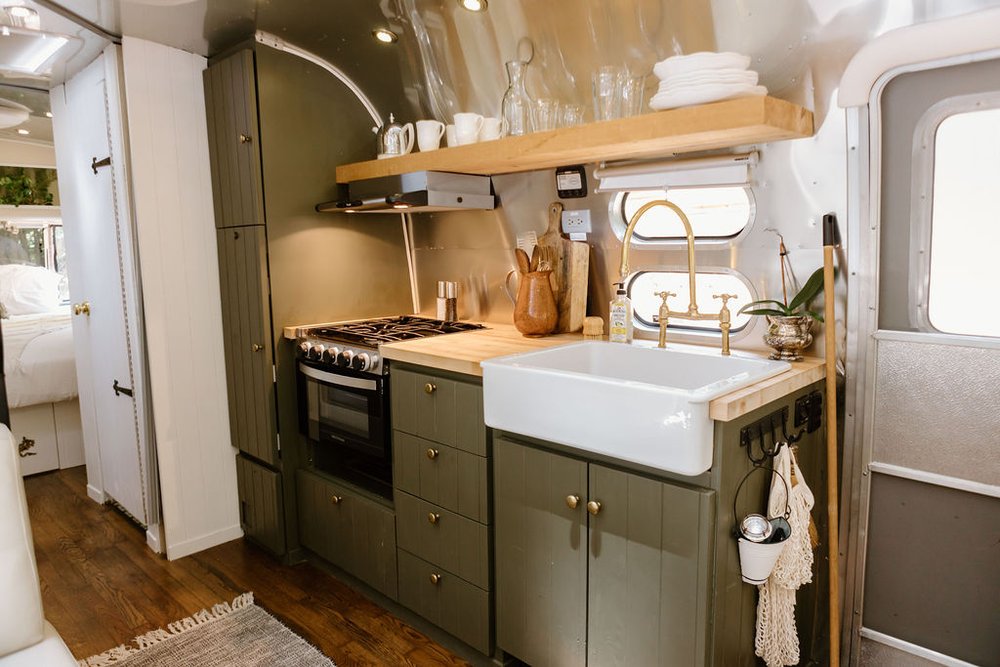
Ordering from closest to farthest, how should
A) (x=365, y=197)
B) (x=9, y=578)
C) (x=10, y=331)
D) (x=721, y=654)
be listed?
(x=9, y=578) < (x=721, y=654) < (x=365, y=197) < (x=10, y=331)

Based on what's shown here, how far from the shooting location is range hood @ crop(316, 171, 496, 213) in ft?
8.07

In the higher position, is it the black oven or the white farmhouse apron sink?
the white farmhouse apron sink

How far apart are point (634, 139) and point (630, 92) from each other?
0.34 m

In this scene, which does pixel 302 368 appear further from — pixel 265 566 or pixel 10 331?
pixel 10 331

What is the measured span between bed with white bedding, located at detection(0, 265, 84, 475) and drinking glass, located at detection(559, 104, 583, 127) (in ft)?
11.3

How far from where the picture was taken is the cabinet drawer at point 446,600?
211 cm

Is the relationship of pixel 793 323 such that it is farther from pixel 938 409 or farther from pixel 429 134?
pixel 429 134

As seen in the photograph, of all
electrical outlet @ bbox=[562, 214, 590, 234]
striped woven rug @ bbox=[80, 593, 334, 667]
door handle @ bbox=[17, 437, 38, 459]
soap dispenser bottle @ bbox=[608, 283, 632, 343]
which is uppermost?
electrical outlet @ bbox=[562, 214, 590, 234]

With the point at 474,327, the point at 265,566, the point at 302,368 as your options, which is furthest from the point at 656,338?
the point at 265,566

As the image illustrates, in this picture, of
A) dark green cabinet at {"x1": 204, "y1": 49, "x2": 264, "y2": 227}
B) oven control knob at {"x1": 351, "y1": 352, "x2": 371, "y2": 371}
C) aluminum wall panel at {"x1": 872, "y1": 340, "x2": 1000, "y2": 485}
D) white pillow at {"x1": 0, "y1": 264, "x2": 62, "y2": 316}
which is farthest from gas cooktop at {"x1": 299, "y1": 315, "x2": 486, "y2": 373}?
white pillow at {"x1": 0, "y1": 264, "x2": 62, "y2": 316}

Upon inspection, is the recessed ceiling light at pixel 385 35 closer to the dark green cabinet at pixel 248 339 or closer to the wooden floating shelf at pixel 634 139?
the wooden floating shelf at pixel 634 139

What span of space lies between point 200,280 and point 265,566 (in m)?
1.30

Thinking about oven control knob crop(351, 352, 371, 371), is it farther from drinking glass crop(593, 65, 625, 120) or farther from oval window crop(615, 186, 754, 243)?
drinking glass crop(593, 65, 625, 120)

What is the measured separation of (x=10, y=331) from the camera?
4254 mm
